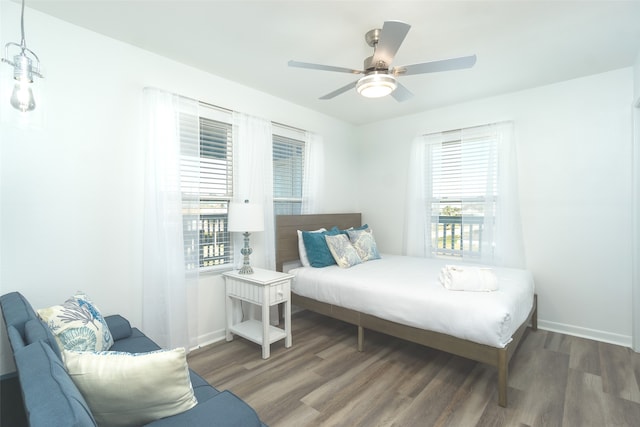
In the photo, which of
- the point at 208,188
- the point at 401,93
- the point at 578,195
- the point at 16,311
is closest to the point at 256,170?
the point at 208,188

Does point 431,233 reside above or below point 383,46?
below

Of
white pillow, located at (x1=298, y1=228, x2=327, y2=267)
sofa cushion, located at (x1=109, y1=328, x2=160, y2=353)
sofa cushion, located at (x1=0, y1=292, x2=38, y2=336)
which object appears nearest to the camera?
sofa cushion, located at (x1=0, y1=292, x2=38, y2=336)

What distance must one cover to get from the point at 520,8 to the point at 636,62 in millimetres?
1656

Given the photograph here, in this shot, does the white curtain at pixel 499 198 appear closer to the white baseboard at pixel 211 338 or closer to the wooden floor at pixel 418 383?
the wooden floor at pixel 418 383

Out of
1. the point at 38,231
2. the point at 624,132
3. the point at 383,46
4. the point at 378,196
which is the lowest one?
the point at 38,231

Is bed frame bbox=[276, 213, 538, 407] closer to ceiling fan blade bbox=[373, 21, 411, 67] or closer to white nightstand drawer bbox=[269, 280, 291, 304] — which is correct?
white nightstand drawer bbox=[269, 280, 291, 304]

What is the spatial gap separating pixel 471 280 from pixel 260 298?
177 cm

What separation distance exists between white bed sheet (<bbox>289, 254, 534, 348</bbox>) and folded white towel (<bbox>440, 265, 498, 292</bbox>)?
0.06 m

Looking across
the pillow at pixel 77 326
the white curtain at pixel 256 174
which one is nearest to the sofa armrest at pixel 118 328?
the pillow at pixel 77 326

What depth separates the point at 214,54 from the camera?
2.59m

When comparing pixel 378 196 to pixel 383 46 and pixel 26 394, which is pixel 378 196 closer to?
pixel 383 46

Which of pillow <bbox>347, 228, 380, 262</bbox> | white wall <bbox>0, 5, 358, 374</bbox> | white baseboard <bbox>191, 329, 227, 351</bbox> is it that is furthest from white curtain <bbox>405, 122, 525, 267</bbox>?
white wall <bbox>0, 5, 358, 374</bbox>

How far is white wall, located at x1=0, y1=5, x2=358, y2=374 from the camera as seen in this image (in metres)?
1.93

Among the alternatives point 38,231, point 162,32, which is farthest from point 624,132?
point 38,231
